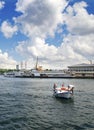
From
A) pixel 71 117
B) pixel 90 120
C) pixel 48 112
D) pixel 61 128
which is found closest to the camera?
pixel 61 128

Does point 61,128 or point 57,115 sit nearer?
point 61,128

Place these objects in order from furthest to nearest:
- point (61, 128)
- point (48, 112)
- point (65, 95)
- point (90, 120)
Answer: point (65, 95) < point (48, 112) < point (90, 120) < point (61, 128)

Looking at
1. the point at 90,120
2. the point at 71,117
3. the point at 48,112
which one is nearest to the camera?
the point at 90,120

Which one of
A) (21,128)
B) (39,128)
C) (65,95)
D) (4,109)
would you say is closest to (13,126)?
(21,128)

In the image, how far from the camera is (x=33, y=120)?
34500 mm

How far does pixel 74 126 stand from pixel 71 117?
5.53 meters

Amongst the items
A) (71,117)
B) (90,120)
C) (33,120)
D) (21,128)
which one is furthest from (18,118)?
(90,120)

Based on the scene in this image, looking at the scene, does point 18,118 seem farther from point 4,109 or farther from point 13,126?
point 4,109

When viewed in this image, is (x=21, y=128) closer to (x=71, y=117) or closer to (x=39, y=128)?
(x=39, y=128)

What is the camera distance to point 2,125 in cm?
3169

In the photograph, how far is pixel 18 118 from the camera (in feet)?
117

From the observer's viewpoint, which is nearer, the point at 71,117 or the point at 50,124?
the point at 50,124

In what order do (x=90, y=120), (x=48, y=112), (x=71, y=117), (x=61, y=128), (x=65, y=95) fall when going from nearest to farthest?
(x=61, y=128)
(x=90, y=120)
(x=71, y=117)
(x=48, y=112)
(x=65, y=95)

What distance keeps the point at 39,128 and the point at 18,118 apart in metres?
6.10
